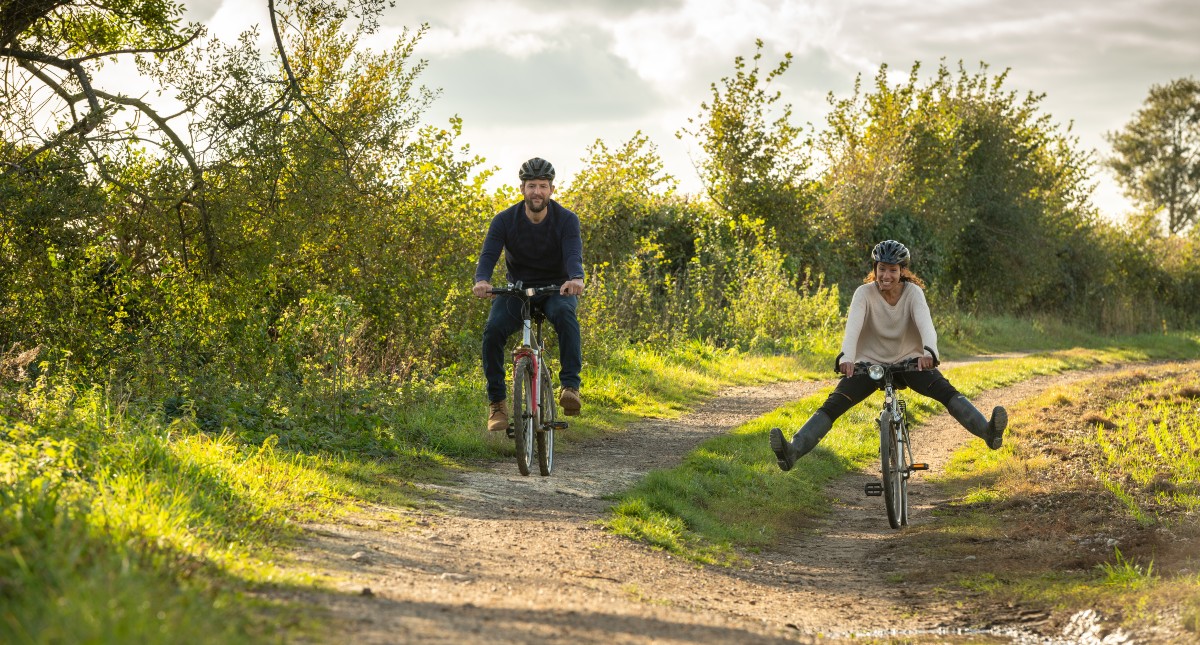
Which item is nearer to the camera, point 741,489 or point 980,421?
point 980,421

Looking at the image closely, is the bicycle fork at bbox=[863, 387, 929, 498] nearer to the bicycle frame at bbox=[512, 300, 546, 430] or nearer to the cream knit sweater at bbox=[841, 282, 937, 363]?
the cream knit sweater at bbox=[841, 282, 937, 363]

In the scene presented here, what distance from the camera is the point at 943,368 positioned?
68.4 feet

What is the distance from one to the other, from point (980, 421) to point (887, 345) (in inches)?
36.4

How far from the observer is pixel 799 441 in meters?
8.54

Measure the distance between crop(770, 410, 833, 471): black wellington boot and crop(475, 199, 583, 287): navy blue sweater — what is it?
2.12 metres

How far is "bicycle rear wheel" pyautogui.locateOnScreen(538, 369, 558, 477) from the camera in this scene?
8977 mm

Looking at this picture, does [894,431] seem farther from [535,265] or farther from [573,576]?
[573,576]

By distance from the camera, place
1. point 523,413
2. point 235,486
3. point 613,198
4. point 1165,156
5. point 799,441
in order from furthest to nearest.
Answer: point 1165,156 → point 613,198 → point 523,413 → point 799,441 → point 235,486

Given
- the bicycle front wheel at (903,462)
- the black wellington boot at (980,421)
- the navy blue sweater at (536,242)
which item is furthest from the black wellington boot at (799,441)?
the navy blue sweater at (536,242)

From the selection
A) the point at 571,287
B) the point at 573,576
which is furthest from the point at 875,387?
the point at 573,576

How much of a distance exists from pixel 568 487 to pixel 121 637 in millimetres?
5731

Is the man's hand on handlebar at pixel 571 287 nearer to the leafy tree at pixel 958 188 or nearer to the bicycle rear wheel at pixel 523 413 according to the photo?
the bicycle rear wheel at pixel 523 413

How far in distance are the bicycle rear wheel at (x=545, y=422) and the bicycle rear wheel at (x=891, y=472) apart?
8.78 feet

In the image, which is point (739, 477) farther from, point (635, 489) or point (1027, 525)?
point (1027, 525)
